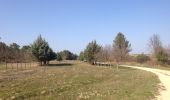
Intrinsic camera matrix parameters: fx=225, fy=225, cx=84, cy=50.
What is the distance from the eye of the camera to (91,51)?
77625 mm

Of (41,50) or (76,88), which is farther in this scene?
(41,50)

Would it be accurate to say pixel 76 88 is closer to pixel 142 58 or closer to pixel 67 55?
pixel 142 58

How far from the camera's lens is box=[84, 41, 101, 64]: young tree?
255 ft

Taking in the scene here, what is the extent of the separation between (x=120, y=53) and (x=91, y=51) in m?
15.2

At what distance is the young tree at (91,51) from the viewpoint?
255 ft

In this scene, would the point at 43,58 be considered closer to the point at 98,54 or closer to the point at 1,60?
the point at 1,60

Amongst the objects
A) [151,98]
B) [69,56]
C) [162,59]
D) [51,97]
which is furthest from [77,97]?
[69,56]

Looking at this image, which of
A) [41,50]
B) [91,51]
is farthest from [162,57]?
[41,50]

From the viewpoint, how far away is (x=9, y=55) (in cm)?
7512

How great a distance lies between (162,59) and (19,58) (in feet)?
156

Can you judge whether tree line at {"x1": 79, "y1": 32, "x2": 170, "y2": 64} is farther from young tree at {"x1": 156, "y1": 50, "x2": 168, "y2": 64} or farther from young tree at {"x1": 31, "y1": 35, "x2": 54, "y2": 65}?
young tree at {"x1": 31, "y1": 35, "x2": 54, "y2": 65}

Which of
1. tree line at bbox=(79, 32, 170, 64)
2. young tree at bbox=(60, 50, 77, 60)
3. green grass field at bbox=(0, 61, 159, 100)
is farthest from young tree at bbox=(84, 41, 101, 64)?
young tree at bbox=(60, 50, 77, 60)

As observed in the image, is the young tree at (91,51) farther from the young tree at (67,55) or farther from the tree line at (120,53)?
the young tree at (67,55)

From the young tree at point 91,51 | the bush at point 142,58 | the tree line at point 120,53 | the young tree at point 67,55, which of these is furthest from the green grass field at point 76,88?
the young tree at point 67,55
